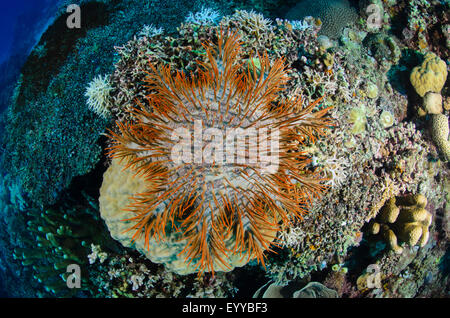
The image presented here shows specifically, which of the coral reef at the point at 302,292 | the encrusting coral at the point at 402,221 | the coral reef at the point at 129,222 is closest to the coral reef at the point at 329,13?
the encrusting coral at the point at 402,221

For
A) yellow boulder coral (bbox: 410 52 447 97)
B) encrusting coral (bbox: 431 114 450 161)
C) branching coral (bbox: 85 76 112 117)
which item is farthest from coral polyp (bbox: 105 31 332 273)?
encrusting coral (bbox: 431 114 450 161)

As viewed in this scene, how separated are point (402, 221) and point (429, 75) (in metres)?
2.90

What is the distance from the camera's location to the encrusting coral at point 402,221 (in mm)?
4582

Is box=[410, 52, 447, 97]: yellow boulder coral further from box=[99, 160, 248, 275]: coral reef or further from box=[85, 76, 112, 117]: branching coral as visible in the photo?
box=[85, 76, 112, 117]: branching coral

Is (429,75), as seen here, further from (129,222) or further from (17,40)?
(17,40)

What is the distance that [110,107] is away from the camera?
364 cm

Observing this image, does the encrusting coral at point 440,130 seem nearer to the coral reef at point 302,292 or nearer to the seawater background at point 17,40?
the coral reef at point 302,292

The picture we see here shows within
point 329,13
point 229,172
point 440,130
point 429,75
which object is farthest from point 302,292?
point 329,13

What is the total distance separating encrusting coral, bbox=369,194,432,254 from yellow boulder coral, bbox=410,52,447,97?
7.05 ft

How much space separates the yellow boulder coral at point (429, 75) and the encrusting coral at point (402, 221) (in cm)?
215

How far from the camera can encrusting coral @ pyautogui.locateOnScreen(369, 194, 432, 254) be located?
4582 mm

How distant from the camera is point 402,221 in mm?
4715

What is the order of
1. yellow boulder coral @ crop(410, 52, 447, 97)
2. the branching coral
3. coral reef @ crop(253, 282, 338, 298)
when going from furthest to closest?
1. yellow boulder coral @ crop(410, 52, 447, 97)
2. coral reef @ crop(253, 282, 338, 298)
3. the branching coral
